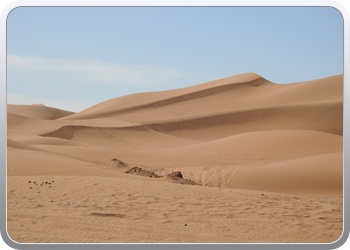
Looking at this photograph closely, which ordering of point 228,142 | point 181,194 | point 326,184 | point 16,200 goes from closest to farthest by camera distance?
point 16,200, point 181,194, point 326,184, point 228,142

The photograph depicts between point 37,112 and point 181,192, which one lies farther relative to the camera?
point 37,112

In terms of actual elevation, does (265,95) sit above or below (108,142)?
above

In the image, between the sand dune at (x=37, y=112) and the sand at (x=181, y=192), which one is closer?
the sand at (x=181, y=192)

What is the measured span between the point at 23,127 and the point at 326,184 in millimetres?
38795

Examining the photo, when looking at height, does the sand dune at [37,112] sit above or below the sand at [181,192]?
above

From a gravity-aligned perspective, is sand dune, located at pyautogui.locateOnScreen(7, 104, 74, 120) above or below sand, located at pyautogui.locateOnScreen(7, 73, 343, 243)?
above

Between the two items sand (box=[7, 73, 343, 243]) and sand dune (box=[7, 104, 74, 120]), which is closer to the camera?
sand (box=[7, 73, 343, 243])

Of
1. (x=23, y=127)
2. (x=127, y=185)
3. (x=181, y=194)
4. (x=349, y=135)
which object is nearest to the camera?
(x=349, y=135)

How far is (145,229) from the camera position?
6.57m

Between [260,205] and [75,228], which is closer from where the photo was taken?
[75,228]

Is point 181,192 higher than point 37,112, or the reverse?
point 37,112

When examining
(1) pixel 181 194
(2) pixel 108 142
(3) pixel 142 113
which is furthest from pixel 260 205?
(3) pixel 142 113
